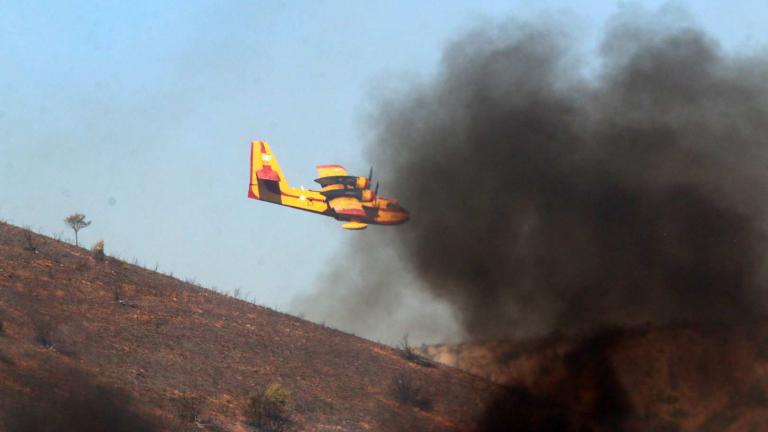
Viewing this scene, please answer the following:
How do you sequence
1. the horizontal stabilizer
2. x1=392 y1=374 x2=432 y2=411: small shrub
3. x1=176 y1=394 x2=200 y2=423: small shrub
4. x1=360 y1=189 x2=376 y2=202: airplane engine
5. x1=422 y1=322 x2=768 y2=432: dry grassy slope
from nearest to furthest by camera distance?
1. x1=176 y1=394 x2=200 y2=423: small shrub
2. x1=392 y1=374 x2=432 y2=411: small shrub
3. x1=422 y1=322 x2=768 y2=432: dry grassy slope
4. the horizontal stabilizer
5. x1=360 y1=189 x2=376 y2=202: airplane engine

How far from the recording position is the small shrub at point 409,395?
5298cm

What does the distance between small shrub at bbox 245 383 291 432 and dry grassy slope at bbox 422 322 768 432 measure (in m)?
17.1

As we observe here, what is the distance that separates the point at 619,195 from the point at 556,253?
538cm

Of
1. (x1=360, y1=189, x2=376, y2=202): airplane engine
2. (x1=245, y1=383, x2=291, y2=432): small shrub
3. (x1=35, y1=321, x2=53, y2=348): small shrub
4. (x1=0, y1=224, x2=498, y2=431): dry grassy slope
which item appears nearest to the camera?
(x1=0, y1=224, x2=498, y2=431): dry grassy slope

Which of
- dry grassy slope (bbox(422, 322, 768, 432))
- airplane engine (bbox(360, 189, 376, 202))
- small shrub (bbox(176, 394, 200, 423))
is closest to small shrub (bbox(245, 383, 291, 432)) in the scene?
small shrub (bbox(176, 394, 200, 423))

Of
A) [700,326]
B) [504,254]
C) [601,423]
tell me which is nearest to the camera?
[601,423]

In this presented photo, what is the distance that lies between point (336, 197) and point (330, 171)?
5.69 ft

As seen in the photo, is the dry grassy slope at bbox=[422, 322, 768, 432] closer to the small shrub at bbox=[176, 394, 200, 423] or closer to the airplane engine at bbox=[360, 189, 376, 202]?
the airplane engine at bbox=[360, 189, 376, 202]

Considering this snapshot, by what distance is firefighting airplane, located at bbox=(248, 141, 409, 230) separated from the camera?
67062 millimetres

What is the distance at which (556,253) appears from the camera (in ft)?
230

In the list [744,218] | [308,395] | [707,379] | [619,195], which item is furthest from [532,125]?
[308,395]

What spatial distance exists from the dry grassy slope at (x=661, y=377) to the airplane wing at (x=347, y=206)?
12427 millimetres

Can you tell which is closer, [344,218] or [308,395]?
[308,395]

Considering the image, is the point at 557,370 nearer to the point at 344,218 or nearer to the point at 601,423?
the point at 601,423
